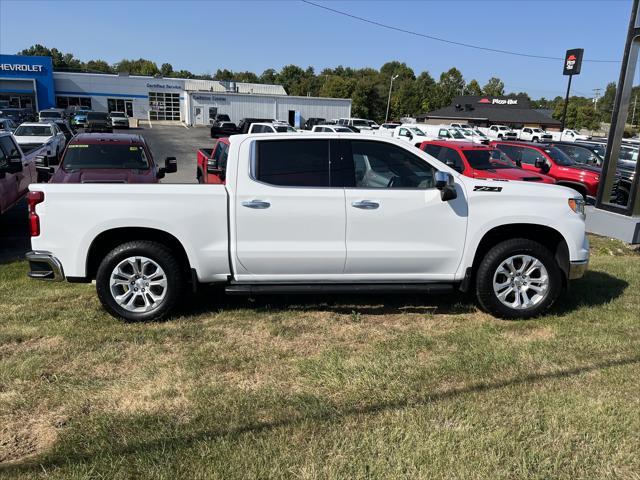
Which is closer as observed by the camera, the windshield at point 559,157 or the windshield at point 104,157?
the windshield at point 104,157

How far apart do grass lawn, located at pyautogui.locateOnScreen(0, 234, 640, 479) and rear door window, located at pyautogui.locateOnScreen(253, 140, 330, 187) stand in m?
1.33

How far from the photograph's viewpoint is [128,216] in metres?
4.62

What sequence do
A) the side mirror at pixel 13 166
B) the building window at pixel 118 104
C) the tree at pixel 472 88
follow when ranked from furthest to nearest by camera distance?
the tree at pixel 472 88
the building window at pixel 118 104
the side mirror at pixel 13 166

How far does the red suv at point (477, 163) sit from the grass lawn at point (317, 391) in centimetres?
685

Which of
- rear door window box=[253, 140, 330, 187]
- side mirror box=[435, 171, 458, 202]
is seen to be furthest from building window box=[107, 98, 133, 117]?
side mirror box=[435, 171, 458, 202]

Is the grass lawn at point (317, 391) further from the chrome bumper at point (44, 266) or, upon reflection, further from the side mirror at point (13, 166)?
the side mirror at point (13, 166)

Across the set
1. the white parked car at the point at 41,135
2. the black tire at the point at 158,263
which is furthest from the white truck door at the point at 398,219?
the white parked car at the point at 41,135

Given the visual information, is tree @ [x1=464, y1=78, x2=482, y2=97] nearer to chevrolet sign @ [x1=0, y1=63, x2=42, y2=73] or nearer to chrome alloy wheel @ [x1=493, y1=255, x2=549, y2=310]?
chevrolet sign @ [x1=0, y1=63, x2=42, y2=73]

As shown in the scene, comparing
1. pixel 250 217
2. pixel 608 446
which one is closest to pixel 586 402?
pixel 608 446

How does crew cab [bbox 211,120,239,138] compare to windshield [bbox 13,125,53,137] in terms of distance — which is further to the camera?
crew cab [bbox 211,120,239,138]

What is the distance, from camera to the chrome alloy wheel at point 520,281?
505 cm

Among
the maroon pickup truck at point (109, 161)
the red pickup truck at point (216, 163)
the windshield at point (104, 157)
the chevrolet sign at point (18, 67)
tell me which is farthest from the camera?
the chevrolet sign at point (18, 67)

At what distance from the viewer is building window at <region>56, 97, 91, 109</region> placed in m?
61.2

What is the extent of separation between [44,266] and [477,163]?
399 inches
